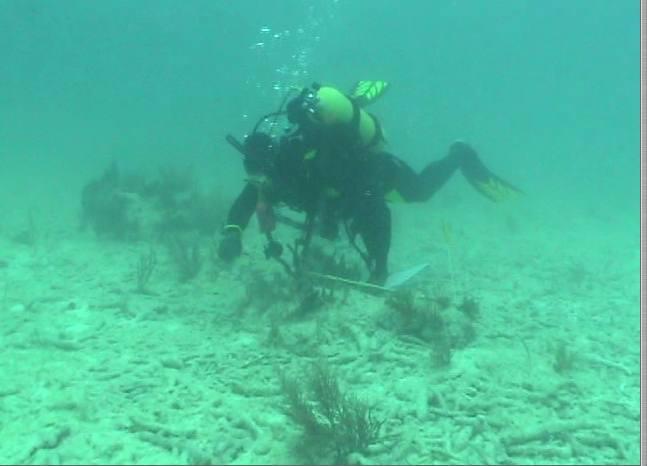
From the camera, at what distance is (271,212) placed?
584cm

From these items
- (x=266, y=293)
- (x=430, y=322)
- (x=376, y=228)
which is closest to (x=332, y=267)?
(x=376, y=228)

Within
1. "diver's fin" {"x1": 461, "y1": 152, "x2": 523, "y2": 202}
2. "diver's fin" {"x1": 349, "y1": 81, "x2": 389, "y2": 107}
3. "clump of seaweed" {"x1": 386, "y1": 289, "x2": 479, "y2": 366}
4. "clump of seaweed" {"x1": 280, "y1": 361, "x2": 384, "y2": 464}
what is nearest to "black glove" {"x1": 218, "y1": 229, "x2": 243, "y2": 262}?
"clump of seaweed" {"x1": 386, "y1": 289, "x2": 479, "y2": 366}

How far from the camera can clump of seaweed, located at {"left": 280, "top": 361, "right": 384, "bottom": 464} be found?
3236mm

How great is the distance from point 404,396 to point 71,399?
2312 mm

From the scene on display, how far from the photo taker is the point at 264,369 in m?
4.46

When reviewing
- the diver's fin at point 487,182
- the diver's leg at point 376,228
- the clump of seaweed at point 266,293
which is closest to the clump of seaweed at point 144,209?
the clump of seaweed at point 266,293

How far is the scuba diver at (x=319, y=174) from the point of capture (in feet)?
18.7

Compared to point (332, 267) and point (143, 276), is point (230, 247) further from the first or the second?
point (143, 276)

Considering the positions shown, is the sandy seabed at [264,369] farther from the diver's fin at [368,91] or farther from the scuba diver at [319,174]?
the diver's fin at [368,91]

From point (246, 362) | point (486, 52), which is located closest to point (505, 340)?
point (246, 362)

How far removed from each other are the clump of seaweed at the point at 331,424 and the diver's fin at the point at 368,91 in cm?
440

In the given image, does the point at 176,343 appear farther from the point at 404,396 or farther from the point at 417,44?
the point at 417,44

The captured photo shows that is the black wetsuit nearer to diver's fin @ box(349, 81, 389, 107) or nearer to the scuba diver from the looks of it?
the scuba diver

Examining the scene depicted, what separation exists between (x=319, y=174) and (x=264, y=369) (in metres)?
2.19
